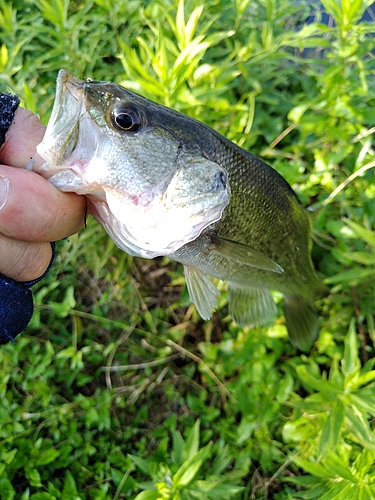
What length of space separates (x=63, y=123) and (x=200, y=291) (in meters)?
0.65

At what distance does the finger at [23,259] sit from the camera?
913 millimetres

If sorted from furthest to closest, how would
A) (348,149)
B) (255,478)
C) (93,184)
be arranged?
(255,478) → (348,149) → (93,184)

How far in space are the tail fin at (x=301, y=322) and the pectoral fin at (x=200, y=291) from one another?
63cm

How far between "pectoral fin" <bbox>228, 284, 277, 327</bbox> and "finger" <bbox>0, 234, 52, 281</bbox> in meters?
0.80

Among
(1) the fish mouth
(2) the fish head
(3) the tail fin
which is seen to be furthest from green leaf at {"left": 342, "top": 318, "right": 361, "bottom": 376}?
(1) the fish mouth

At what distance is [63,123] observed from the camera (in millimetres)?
812

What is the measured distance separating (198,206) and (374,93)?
1248mm

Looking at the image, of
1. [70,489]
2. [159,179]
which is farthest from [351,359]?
[70,489]

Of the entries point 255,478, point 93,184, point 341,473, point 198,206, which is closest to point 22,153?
point 93,184

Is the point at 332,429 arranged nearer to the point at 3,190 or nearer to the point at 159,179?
the point at 159,179

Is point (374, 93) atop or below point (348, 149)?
atop

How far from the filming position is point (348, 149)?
67.1 inches

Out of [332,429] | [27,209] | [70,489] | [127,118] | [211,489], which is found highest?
[127,118]

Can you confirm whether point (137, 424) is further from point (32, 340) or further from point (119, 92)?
point (119, 92)
